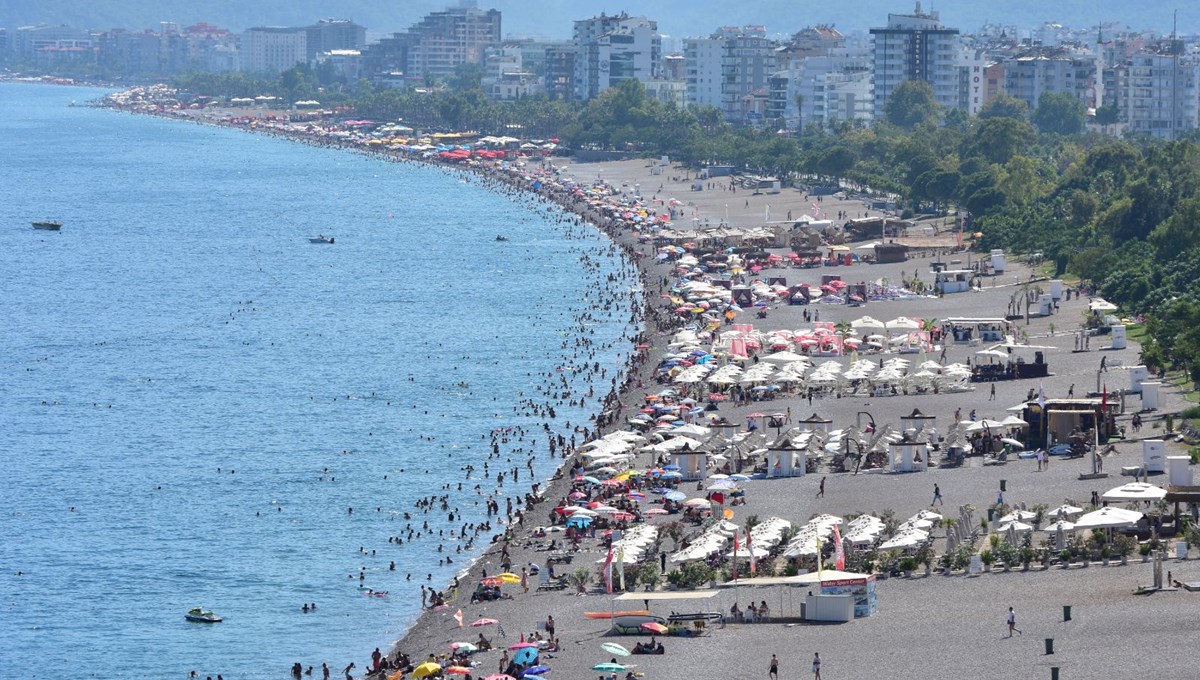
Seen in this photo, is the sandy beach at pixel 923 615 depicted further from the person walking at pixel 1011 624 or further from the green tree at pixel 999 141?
the green tree at pixel 999 141

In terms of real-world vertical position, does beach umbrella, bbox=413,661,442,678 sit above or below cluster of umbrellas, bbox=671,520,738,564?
below

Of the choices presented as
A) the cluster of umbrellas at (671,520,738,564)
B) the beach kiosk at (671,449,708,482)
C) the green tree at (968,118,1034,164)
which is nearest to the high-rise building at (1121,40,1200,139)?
the green tree at (968,118,1034,164)

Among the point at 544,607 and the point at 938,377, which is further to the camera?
the point at 938,377

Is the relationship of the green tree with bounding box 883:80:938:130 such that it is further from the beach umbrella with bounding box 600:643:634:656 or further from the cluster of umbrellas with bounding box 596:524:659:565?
the beach umbrella with bounding box 600:643:634:656

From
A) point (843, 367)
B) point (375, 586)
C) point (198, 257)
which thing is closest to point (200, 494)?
point (375, 586)

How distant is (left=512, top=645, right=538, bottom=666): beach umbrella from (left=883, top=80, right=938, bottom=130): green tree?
14750 cm

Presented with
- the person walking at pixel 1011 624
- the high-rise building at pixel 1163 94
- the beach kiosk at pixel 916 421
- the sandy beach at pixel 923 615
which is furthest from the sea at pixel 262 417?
the high-rise building at pixel 1163 94

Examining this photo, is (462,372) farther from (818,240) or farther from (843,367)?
(818,240)

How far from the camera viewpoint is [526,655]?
4178 cm

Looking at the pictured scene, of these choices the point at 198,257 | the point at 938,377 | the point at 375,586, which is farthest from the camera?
the point at 198,257

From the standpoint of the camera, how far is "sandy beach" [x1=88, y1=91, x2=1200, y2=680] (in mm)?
39688

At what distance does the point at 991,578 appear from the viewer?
45000mm

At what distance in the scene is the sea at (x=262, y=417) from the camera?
49188 millimetres

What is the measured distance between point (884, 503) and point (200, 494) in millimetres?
21303
